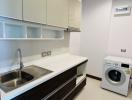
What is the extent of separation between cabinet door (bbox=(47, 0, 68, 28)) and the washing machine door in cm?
158

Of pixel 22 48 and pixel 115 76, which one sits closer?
pixel 22 48

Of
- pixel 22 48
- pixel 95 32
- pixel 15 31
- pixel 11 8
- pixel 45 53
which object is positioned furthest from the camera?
pixel 95 32

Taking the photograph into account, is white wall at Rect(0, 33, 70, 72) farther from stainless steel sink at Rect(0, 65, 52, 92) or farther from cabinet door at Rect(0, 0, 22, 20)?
cabinet door at Rect(0, 0, 22, 20)

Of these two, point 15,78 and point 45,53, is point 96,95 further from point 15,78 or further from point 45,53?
point 15,78

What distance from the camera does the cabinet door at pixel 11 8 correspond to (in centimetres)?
106

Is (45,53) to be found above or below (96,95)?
above

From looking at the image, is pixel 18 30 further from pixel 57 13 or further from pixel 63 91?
pixel 63 91

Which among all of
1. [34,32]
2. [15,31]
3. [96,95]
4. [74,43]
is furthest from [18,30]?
[96,95]

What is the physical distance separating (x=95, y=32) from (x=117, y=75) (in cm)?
138

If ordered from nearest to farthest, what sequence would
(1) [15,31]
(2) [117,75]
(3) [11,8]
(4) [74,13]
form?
(3) [11,8] < (1) [15,31] < (4) [74,13] < (2) [117,75]

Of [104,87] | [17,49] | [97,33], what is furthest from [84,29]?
[17,49]

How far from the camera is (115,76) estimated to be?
2.54 metres

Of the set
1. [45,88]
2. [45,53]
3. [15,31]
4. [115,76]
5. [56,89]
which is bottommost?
[115,76]

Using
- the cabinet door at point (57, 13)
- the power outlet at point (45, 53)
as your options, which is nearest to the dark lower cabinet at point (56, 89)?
the power outlet at point (45, 53)
